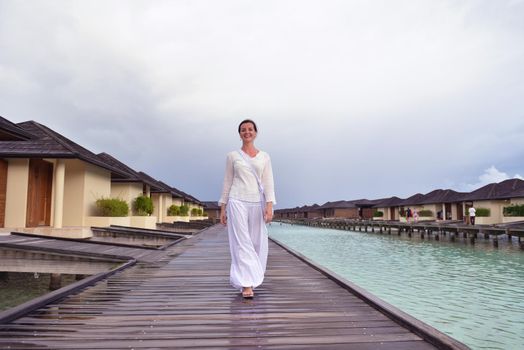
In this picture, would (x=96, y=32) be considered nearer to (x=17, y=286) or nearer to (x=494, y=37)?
(x=17, y=286)

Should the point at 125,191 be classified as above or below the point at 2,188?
above

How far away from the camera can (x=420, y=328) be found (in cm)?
274

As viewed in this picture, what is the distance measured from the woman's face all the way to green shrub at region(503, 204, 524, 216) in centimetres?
2769

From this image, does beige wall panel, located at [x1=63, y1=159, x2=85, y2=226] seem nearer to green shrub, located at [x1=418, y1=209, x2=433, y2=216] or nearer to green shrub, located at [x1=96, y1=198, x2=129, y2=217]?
green shrub, located at [x1=96, y1=198, x2=129, y2=217]

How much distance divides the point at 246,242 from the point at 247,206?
0.41m

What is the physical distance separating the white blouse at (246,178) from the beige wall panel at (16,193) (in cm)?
1000

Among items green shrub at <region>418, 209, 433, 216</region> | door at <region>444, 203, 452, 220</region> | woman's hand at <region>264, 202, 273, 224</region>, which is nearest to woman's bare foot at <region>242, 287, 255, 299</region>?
woman's hand at <region>264, 202, 273, 224</region>

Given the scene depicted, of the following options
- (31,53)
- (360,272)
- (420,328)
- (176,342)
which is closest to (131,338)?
(176,342)

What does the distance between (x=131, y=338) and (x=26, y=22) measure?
19.1 metres

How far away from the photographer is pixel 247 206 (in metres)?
4.11

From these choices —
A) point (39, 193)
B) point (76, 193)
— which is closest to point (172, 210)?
point (76, 193)

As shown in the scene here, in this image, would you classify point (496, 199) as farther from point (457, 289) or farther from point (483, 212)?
point (457, 289)

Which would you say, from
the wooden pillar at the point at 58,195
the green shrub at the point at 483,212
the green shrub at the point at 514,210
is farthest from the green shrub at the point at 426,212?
the wooden pillar at the point at 58,195

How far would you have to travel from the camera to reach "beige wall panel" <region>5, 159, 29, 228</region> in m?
11.2
